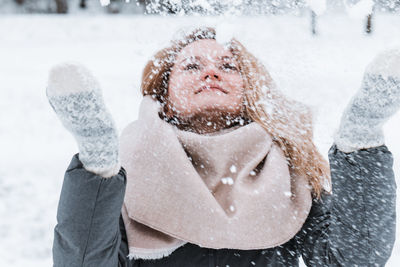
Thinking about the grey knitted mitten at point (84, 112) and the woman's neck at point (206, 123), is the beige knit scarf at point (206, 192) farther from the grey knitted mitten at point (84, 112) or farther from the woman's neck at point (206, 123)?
the grey knitted mitten at point (84, 112)

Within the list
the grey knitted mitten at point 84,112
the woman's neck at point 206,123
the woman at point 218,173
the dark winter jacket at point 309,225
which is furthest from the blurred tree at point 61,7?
the grey knitted mitten at point 84,112

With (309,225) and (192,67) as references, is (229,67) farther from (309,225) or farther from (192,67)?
(309,225)

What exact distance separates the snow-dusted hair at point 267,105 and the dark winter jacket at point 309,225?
17 cm

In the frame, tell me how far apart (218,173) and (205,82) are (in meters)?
0.28

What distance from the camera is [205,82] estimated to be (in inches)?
50.8

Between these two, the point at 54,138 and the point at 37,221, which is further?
the point at 54,138

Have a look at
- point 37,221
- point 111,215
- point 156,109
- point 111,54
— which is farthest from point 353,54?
point 111,215

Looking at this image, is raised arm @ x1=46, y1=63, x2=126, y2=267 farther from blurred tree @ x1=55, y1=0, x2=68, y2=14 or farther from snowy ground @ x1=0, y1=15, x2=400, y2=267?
blurred tree @ x1=55, y1=0, x2=68, y2=14

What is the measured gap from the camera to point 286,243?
1.32 meters

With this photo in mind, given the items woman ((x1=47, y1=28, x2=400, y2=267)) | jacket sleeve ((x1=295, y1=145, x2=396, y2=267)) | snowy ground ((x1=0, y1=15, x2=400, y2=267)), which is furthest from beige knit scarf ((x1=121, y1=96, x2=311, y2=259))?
snowy ground ((x1=0, y1=15, x2=400, y2=267))

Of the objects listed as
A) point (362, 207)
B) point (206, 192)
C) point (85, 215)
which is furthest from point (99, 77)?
point (362, 207)

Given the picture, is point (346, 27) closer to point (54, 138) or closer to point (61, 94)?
point (54, 138)

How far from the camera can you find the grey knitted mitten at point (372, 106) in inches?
38.4

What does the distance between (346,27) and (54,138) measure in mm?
3814
